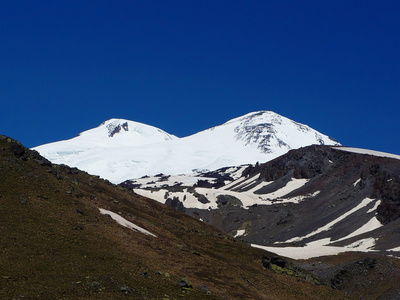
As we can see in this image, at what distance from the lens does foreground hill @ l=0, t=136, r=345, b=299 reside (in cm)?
3897

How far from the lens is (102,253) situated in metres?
45.7

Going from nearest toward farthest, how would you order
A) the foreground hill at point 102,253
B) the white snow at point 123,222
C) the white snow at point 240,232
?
the foreground hill at point 102,253
the white snow at point 123,222
the white snow at point 240,232

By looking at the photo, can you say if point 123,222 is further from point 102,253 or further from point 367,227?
point 367,227

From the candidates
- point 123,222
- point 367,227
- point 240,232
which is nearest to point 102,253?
point 123,222

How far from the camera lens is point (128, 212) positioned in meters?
67.0

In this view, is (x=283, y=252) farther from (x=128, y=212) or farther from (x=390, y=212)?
(x=390, y=212)

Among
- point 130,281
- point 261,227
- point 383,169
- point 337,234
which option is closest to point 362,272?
point 130,281

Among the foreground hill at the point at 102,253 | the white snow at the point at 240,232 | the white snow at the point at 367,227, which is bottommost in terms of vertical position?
the foreground hill at the point at 102,253

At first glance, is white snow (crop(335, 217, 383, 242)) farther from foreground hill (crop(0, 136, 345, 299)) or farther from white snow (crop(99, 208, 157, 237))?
white snow (crop(99, 208, 157, 237))

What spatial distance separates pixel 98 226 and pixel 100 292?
16.0 meters

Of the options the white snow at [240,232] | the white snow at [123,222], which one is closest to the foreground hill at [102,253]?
the white snow at [123,222]

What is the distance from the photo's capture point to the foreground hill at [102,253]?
128 feet

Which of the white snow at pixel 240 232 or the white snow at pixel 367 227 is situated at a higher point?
the white snow at pixel 367 227

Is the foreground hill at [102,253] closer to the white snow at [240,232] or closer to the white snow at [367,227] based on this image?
the white snow at [367,227]
